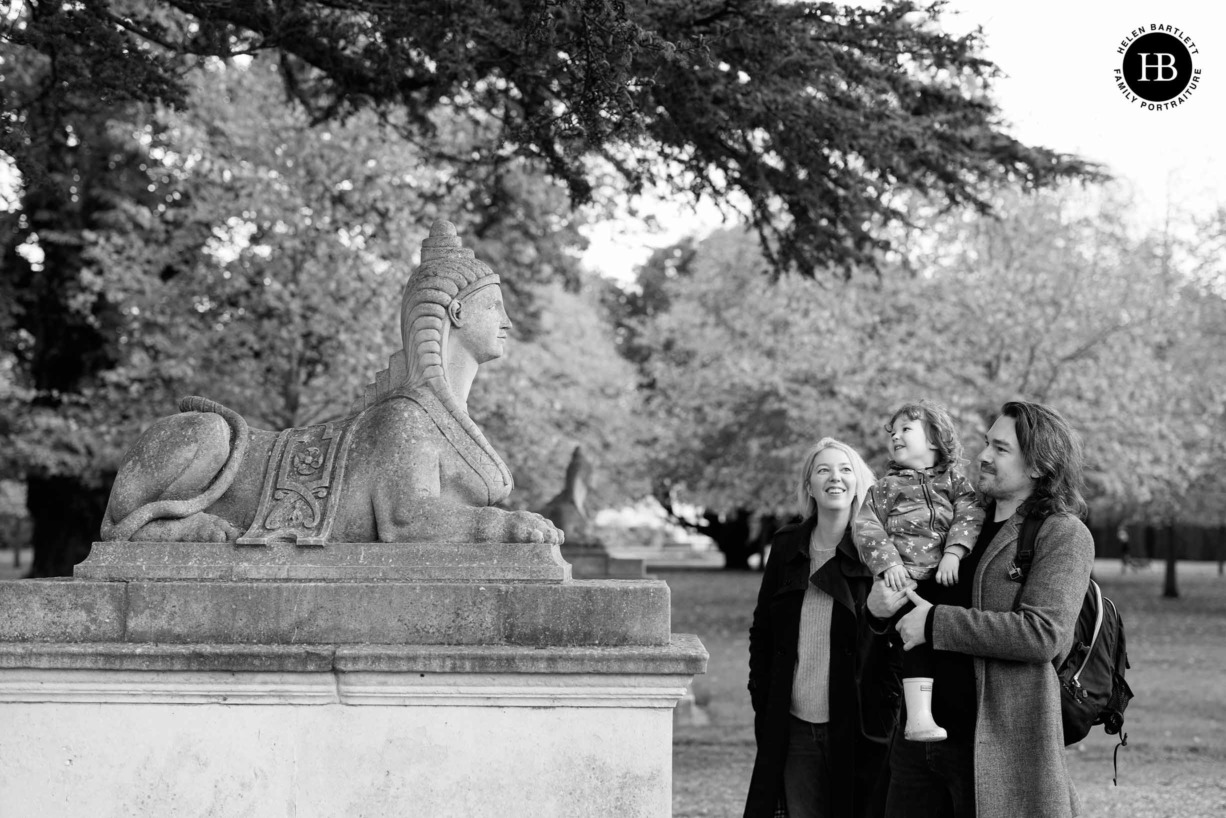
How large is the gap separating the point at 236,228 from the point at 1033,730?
14.9m

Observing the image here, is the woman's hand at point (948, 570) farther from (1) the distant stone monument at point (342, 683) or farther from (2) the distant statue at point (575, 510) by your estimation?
(2) the distant statue at point (575, 510)

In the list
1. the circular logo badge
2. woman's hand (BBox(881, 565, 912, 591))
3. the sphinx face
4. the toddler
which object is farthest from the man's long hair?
the circular logo badge

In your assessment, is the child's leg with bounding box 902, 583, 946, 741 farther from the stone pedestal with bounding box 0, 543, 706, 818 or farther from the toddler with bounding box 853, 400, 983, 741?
the stone pedestal with bounding box 0, 543, 706, 818

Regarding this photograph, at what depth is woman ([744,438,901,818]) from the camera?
16.5ft

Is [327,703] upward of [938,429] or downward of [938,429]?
downward

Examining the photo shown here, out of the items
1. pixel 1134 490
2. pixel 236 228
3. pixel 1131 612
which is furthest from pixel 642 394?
pixel 236 228

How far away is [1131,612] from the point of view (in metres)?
27.7

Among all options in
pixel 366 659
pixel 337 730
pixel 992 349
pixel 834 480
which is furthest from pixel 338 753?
pixel 992 349

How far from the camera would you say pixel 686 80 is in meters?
7.89

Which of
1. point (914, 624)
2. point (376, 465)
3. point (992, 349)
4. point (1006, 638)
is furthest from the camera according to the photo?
point (992, 349)

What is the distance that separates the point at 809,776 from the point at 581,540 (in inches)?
379

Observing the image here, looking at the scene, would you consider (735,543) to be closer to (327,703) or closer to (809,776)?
(809,776)

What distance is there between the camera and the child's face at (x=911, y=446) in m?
4.86

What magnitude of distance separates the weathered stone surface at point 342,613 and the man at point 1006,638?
97cm
